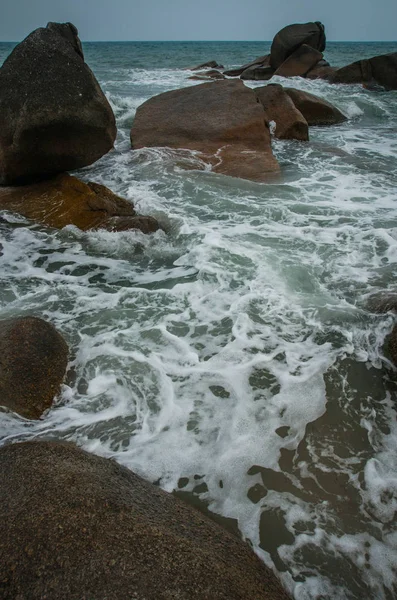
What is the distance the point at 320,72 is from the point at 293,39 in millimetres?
1939

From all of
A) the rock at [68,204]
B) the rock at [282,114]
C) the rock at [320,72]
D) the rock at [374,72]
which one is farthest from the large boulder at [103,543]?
the rock at [320,72]

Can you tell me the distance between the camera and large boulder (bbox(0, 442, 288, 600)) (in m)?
1.43

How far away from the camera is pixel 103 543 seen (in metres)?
1.54

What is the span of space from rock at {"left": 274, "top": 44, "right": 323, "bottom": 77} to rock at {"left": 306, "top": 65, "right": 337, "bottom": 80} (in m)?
0.17

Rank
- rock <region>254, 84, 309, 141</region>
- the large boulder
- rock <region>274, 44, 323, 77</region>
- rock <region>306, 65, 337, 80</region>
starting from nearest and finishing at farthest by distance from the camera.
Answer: the large boulder < rock <region>254, 84, 309, 141</region> < rock <region>306, 65, 337, 80</region> < rock <region>274, 44, 323, 77</region>

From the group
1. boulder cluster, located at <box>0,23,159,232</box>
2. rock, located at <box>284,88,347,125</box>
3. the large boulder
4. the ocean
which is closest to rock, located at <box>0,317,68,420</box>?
the ocean

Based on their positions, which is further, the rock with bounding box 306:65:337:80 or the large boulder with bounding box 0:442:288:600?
the rock with bounding box 306:65:337:80

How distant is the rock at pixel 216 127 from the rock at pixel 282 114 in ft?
2.81

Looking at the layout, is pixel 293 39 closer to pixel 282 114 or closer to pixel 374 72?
pixel 374 72

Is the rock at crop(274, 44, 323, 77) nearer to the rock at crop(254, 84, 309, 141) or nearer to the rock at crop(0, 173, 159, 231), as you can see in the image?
the rock at crop(254, 84, 309, 141)

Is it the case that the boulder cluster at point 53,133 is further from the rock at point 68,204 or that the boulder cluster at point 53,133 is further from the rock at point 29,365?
the rock at point 29,365

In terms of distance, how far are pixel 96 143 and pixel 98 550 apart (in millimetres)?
5297

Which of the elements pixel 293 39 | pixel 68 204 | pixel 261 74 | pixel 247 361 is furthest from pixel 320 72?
pixel 247 361

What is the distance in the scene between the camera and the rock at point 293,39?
18.8 m
